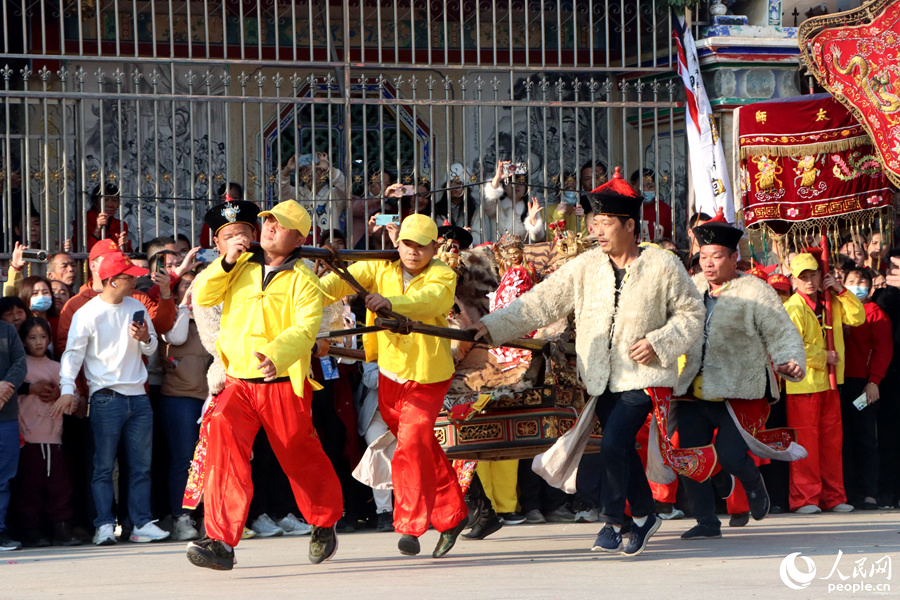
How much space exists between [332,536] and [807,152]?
6160 millimetres

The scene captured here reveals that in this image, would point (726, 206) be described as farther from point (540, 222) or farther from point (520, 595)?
point (520, 595)

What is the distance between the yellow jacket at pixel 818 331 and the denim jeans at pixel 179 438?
4071mm

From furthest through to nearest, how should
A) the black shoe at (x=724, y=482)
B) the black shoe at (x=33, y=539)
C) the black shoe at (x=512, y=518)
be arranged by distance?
the black shoe at (x=512, y=518)
the black shoe at (x=33, y=539)
the black shoe at (x=724, y=482)

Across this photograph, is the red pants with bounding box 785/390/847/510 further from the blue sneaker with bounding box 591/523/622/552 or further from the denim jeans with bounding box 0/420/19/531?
the denim jeans with bounding box 0/420/19/531

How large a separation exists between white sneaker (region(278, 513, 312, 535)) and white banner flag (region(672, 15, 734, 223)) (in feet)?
14.9

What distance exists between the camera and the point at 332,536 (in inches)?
273

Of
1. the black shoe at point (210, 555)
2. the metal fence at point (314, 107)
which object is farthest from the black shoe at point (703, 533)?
the metal fence at point (314, 107)

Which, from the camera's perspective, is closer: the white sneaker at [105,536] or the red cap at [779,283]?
the white sneaker at [105,536]

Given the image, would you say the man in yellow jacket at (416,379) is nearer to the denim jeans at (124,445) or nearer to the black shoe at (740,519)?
the denim jeans at (124,445)

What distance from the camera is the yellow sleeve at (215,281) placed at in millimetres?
6680

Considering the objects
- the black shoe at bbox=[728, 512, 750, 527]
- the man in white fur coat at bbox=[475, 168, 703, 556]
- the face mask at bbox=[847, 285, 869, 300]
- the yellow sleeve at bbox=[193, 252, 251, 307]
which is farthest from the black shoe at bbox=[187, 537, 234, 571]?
the face mask at bbox=[847, 285, 869, 300]

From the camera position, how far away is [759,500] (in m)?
7.84

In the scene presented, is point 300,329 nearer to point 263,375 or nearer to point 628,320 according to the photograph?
point 263,375

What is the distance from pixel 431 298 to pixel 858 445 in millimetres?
4195
